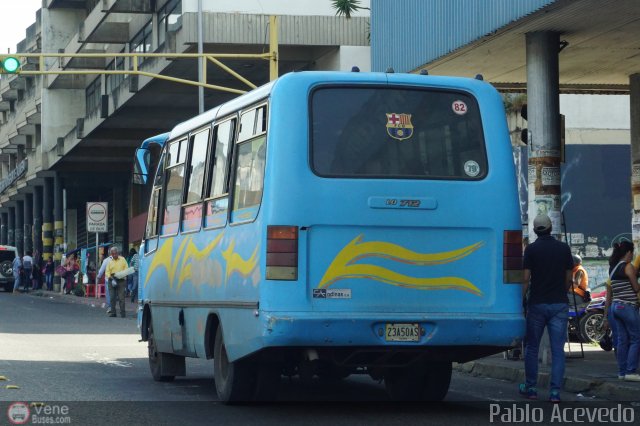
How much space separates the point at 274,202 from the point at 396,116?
55.6 inches

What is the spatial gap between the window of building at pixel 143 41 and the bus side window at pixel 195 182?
30.7 metres

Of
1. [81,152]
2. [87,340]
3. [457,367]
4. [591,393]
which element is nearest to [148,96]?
[81,152]

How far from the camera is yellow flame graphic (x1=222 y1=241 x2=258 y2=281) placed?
38.6ft

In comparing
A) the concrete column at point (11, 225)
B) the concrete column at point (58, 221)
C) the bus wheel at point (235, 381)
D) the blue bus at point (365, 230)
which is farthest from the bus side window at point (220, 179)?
the concrete column at point (11, 225)

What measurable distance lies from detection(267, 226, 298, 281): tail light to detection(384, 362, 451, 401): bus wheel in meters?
2.23

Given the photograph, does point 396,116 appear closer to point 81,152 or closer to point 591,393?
point 591,393

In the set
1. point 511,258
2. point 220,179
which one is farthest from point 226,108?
point 511,258

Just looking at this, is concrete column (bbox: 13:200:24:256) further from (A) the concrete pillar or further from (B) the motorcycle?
(A) the concrete pillar

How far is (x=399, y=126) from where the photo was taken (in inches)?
473

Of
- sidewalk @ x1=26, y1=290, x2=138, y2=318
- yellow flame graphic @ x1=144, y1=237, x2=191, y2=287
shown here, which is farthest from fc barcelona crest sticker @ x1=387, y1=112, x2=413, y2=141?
sidewalk @ x1=26, y1=290, x2=138, y2=318

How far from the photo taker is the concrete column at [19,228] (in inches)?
3765

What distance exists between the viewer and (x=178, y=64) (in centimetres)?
4041

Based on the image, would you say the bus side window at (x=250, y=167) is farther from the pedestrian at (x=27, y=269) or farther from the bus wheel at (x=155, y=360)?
the pedestrian at (x=27, y=269)

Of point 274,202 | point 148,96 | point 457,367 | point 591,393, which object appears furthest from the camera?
point 148,96
